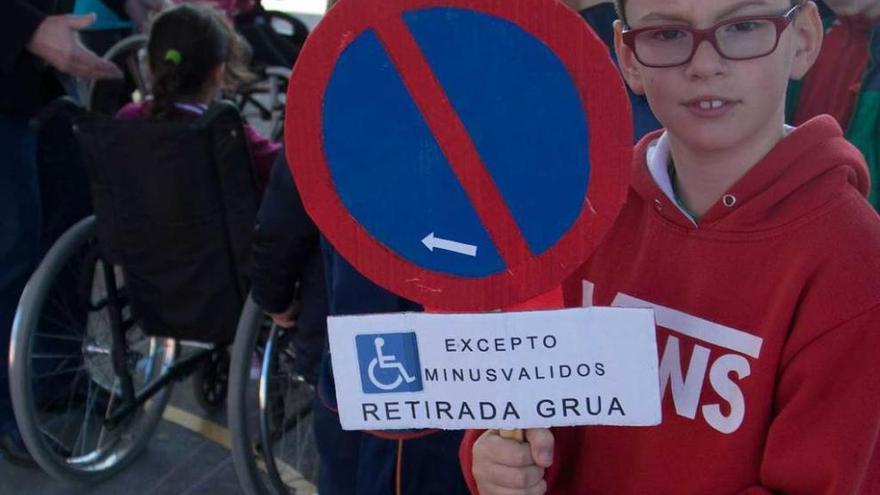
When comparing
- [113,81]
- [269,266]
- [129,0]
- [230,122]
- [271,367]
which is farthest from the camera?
[129,0]

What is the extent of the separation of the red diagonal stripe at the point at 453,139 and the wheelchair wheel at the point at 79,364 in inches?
83.3

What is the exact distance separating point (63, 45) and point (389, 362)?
2204 millimetres

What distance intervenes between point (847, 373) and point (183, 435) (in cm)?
275

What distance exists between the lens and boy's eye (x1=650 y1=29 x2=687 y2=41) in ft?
3.66

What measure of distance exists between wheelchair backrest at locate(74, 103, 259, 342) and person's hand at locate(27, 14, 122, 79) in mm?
331

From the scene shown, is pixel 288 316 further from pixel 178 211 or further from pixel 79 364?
pixel 79 364

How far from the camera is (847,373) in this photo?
40.6 inches

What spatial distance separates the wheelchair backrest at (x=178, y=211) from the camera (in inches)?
103

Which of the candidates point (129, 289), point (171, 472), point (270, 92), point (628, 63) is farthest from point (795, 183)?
point (270, 92)

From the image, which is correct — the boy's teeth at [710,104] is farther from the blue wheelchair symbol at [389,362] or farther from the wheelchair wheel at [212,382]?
the wheelchair wheel at [212,382]

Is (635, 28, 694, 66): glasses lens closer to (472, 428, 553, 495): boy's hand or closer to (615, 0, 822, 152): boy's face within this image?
(615, 0, 822, 152): boy's face

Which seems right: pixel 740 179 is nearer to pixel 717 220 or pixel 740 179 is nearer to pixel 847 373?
pixel 717 220

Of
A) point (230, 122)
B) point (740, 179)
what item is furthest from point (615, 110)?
point (230, 122)

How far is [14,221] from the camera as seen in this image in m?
3.08
